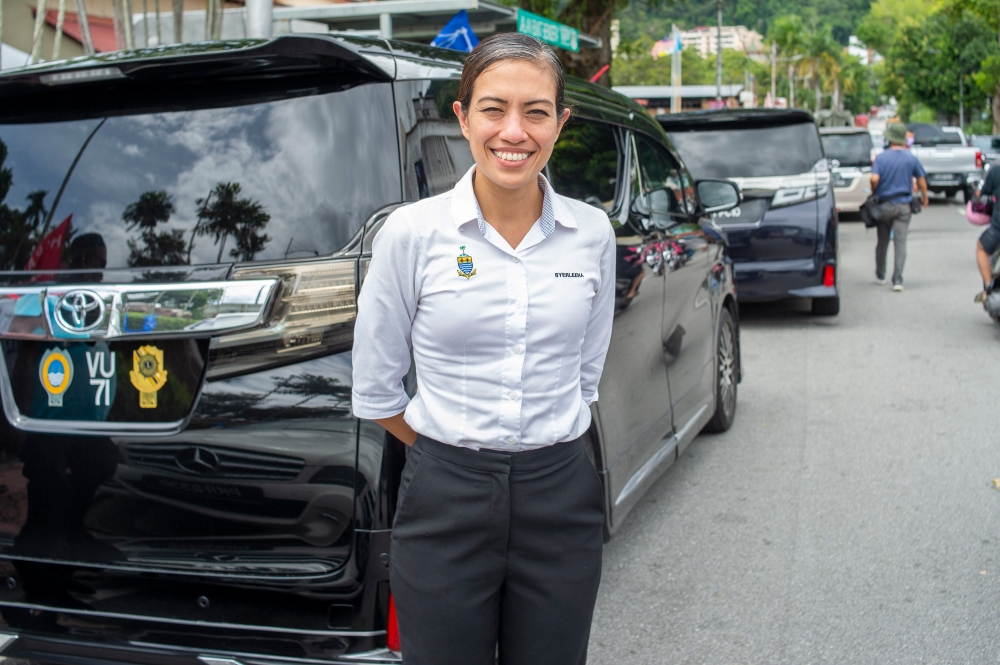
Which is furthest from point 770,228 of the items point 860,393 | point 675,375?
point 675,375

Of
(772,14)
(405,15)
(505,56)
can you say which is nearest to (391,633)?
(505,56)

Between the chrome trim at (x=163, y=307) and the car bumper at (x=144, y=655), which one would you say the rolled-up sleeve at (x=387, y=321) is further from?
the car bumper at (x=144, y=655)

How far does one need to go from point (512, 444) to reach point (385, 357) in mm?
308

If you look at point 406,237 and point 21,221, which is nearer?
point 406,237

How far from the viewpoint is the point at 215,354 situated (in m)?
2.57

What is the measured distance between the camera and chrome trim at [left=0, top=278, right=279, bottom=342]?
254 cm

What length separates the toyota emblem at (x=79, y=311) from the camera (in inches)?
103

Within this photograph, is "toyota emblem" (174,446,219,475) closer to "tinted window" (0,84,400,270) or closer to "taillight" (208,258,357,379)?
"taillight" (208,258,357,379)

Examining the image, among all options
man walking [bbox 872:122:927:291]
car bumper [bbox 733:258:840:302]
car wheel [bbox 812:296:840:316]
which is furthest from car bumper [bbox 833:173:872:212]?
car bumper [bbox 733:258:840:302]

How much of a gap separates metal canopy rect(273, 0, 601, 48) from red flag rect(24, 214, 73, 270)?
3.94 meters

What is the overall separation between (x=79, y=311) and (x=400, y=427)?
3.22 ft

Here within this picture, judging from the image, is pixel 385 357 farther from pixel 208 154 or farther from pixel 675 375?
pixel 675 375

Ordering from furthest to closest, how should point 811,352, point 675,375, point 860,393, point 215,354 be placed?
1. point 811,352
2. point 860,393
3. point 675,375
4. point 215,354

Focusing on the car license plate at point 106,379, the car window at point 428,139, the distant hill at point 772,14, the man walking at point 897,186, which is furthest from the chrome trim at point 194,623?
the distant hill at point 772,14
